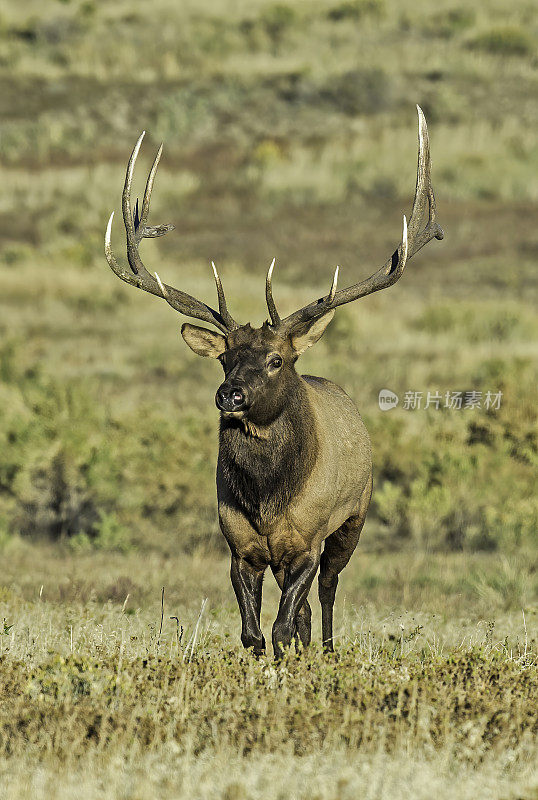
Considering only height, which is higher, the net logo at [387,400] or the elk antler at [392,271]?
the elk antler at [392,271]

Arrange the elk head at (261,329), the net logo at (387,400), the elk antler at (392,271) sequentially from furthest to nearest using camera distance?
the net logo at (387,400) → the elk antler at (392,271) → the elk head at (261,329)

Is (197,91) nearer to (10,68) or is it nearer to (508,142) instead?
(10,68)

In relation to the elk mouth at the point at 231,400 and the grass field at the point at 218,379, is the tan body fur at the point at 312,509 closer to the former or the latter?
the grass field at the point at 218,379

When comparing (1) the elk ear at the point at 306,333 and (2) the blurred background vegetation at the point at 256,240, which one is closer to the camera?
(1) the elk ear at the point at 306,333

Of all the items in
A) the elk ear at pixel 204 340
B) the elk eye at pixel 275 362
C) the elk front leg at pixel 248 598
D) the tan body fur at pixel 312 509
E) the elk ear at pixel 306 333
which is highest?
the elk ear at pixel 306 333

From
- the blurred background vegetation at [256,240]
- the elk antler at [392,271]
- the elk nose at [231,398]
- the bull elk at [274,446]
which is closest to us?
the elk nose at [231,398]

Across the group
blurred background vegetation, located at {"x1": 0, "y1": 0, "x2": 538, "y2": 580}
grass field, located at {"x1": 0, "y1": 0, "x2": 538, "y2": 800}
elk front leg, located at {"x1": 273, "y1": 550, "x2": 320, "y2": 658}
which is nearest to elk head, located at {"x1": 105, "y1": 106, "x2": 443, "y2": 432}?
elk front leg, located at {"x1": 273, "y1": 550, "x2": 320, "y2": 658}

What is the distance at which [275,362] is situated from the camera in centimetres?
778

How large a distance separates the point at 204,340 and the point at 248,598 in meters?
1.53

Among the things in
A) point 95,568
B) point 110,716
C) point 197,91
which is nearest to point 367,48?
point 197,91

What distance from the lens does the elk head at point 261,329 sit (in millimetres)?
7492

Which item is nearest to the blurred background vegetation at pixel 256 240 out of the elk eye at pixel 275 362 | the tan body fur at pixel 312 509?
the tan body fur at pixel 312 509

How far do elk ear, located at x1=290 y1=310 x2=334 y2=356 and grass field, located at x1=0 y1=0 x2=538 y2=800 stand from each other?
1.73m

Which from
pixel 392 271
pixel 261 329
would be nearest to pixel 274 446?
pixel 261 329
